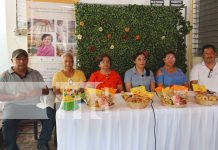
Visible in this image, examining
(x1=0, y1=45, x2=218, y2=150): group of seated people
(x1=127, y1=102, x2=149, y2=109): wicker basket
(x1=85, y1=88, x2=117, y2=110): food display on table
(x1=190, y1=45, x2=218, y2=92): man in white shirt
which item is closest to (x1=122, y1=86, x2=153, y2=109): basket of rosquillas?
(x1=127, y1=102, x2=149, y2=109): wicker basket

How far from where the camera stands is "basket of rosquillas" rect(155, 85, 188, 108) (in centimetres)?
189

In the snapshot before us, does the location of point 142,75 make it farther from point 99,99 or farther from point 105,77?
point 99,99

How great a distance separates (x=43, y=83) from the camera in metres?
2.73

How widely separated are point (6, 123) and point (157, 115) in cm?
154

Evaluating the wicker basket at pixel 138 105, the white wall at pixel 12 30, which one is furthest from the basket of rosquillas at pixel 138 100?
the white wall at pixel 12 30

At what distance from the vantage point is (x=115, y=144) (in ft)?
6.07

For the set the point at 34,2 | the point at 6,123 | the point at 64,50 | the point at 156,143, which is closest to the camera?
the point at 156,143

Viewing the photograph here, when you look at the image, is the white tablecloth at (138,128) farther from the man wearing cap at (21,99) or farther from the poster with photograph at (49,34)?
the poster with photograph at (49,34)

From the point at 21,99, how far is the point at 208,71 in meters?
2.41

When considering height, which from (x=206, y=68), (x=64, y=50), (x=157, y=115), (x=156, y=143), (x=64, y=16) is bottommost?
(x=156, y=143)

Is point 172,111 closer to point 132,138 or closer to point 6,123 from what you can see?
point 132,138

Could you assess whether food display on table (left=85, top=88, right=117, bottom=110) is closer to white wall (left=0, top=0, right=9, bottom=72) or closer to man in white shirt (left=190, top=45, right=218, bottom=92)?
man in white shirt (left=190, top=45, right=218, bottom=92)

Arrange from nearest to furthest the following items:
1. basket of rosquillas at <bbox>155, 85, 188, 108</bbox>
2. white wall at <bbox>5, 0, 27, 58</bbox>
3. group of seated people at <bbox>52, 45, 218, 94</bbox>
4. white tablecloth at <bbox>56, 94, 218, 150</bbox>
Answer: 1. white tablecloth at <bbox>56, 94, 218, 150</bbox>
2. basket of rosquillas at <bbox>155, 85, 188, 108</bbox>
3. group of seated people at <bbox>52, 45, 218, 94</bbox>
4. white wall at <bbox>5, 0, 27, 58</bbox>

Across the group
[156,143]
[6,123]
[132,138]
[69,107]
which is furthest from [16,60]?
[156,143]
